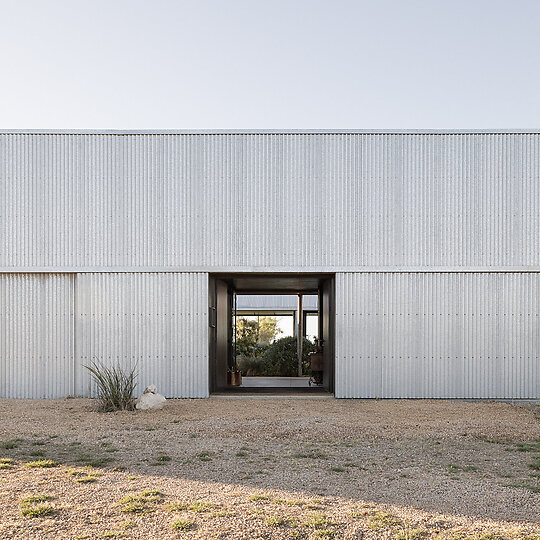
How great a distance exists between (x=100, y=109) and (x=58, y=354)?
5.26 m

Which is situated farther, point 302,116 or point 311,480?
point 302,116

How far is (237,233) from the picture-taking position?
447 inches

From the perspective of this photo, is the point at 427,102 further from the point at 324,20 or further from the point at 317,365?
the point at 317,365

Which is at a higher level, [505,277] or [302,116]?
[302,116]

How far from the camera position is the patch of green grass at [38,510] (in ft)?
14.2

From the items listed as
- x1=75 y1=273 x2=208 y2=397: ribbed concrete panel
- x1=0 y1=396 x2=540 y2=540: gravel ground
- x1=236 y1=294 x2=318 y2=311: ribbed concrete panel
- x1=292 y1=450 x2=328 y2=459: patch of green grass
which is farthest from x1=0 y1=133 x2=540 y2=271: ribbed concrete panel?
x1=236 y1=294 x2=318 y2=311: ribbed concrete panel

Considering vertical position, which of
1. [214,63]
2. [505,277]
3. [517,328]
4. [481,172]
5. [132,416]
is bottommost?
[132,416]

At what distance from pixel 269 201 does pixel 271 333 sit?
13015mm

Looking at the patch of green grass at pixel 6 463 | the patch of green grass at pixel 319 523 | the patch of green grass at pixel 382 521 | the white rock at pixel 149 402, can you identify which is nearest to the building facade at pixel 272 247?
the white rock at pixel 149 402

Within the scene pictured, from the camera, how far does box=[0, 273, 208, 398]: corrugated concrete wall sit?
11195 mm

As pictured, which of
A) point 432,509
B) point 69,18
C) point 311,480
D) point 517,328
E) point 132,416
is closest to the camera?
point 432,509

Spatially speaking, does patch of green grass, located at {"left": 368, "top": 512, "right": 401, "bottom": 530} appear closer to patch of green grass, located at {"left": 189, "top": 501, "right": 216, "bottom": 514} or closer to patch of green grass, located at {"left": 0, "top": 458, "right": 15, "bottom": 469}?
patch of green grass, located at {"left": 189, "top": 501, "right": 216, "bottom": 514}

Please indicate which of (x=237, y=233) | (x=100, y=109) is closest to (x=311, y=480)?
(x=237, y=233)

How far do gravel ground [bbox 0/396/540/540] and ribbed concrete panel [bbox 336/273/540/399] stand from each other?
163cm
